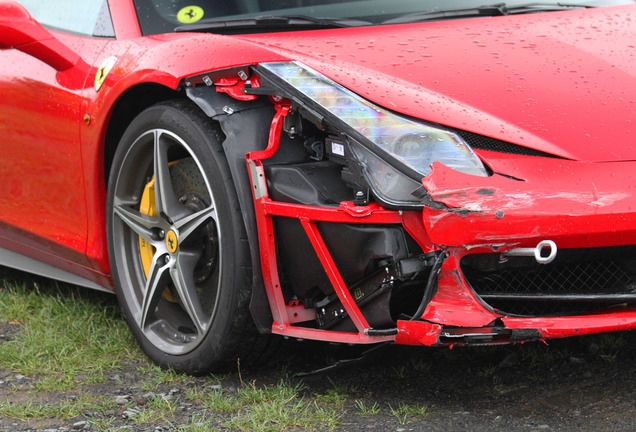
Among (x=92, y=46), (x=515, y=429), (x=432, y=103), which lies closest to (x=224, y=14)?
(x=92, y=46)

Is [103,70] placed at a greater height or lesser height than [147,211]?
greater

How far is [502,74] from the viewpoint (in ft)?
8.75

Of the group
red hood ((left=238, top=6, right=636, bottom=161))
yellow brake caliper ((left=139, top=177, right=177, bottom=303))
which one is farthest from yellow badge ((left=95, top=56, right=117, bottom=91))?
red hood ((left=238, top=6, right=636, bottom=161))

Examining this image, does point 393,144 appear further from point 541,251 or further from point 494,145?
point 541,251

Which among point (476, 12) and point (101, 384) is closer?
point (101, 384)

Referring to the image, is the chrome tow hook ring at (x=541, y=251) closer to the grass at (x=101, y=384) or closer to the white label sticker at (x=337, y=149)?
the white label sticker at (x=337, y=149)

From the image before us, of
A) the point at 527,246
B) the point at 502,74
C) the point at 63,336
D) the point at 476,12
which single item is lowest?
the point at 63,336

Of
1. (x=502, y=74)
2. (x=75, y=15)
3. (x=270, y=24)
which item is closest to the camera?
(x=502, y=74)

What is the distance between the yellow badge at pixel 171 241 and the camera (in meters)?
2.98

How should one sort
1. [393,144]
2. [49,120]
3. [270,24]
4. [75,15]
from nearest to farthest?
1. [393,144]
2. [270,24]
3. [49,120]
4. [75,15]

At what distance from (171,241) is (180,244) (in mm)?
53

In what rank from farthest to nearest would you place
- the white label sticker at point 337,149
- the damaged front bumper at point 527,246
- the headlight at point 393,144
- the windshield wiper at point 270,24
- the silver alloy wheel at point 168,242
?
the windshield wiper at point 270,24
the silver alloy wheel at point 168,242
the white label sticker at point 337,149
the headlight at point 393,144
the damaged front bumper at point 527,246

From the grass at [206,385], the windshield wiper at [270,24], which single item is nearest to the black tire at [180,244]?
the grass at [206,385]

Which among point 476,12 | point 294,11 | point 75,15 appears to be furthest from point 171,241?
point 476,12
